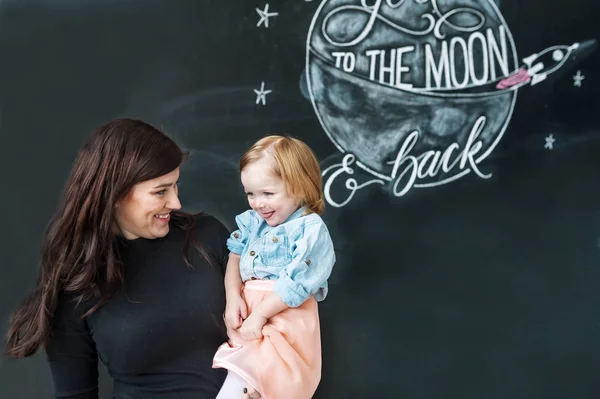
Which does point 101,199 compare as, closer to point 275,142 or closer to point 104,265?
point 104,265

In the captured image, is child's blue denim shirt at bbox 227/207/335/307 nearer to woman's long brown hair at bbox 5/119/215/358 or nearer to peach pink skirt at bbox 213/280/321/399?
peach pink skirt at bbox 213/280/321/399

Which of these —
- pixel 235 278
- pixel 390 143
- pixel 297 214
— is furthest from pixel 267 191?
pixel 390 143

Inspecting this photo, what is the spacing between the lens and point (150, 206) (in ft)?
6.15

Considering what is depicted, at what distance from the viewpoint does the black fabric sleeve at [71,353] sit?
1931mm

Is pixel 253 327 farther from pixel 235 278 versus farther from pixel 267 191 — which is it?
pixel 267 191

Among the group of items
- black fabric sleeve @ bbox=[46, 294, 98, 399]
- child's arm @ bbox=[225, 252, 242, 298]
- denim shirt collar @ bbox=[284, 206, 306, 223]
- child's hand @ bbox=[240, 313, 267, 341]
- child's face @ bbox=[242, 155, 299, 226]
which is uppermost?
child's face @ bbox=[242, 155, 299, 226]

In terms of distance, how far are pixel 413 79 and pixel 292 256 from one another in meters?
1.38

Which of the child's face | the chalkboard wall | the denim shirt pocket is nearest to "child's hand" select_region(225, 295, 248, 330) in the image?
the denim shirt pocket

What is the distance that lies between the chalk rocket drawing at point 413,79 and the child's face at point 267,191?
108 cm

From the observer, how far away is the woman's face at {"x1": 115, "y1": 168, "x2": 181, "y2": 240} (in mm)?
1871

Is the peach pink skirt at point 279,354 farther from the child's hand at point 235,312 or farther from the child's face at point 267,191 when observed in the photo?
the child's face at point 267,191

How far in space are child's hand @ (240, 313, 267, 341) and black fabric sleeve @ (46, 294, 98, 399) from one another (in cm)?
50

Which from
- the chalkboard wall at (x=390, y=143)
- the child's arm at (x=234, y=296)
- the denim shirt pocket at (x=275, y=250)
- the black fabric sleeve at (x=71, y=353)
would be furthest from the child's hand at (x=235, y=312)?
the chalkboard wall at (x=390, y=143)

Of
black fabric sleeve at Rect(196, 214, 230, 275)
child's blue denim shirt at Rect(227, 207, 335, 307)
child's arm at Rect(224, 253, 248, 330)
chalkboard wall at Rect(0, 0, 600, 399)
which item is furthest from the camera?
chalkboard wall at Rect(0, 0, 600, 399)
